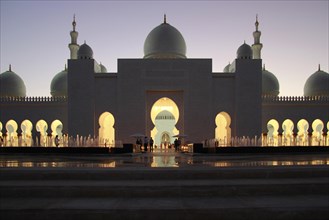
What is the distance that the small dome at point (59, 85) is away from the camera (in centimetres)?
2342

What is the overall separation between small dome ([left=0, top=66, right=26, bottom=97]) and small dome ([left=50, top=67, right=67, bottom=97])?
87.2 inches

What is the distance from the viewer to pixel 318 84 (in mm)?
22484

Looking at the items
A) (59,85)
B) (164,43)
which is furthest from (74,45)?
(164,43)

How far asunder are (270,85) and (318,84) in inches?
128

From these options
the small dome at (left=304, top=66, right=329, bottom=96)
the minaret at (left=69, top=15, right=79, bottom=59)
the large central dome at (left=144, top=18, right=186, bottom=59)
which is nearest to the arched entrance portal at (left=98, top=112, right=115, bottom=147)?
the large central dome at (left=144, top=18, right=186, bottom=59)

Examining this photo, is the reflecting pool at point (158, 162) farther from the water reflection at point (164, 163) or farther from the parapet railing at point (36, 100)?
the parapet railing at point (36, 100)

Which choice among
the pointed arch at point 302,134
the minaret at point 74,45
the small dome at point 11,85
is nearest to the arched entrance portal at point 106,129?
the minaret at point 74,45

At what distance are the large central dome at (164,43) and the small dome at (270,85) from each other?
6604mm

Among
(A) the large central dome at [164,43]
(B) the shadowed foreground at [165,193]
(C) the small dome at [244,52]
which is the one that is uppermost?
(A) the large central dome at [164,43]

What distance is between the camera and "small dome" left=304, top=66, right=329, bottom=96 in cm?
2230

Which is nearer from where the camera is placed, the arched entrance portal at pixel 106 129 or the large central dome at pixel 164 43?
the arched entrance portal at pixel 106 129

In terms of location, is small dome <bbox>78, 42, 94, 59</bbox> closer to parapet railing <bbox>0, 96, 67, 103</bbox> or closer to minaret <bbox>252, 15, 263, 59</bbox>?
parapet railing <bbox>0, 96, 67, 103</bbox>

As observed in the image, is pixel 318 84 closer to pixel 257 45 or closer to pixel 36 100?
pixel 257 45

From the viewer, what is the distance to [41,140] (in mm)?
20234
